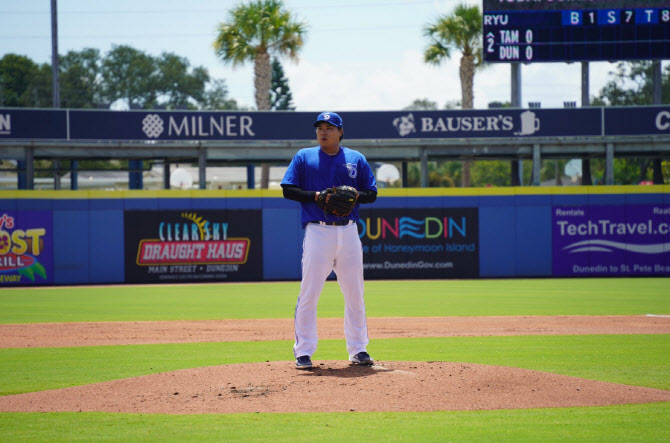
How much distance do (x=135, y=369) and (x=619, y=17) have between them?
22.9m

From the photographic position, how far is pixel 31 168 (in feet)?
85.4

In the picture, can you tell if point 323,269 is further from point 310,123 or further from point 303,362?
point 310,123

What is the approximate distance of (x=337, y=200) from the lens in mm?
6230

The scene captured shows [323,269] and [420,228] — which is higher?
[420,228]

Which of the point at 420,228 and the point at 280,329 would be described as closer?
the point at 280,329

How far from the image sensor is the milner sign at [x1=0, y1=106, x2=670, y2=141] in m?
25.8

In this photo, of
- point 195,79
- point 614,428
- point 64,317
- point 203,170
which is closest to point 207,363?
point 614,428

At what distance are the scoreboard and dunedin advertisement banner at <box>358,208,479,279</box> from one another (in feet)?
18.5

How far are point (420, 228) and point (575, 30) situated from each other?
8.33m

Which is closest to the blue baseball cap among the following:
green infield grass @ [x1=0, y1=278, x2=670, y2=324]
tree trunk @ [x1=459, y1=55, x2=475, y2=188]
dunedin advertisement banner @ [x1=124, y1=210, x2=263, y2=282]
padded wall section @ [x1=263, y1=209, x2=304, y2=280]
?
green infield grass @ [x1=0, y1=278, x2=670, y2=324]

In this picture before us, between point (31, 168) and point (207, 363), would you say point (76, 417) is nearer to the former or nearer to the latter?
point (207, 363)

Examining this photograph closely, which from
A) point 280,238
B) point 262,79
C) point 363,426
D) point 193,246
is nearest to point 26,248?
point 193,246

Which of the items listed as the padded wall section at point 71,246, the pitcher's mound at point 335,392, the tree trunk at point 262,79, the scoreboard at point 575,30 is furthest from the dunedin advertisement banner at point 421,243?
the pitcher's mound at point 335,392

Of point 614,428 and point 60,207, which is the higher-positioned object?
point 60,207
